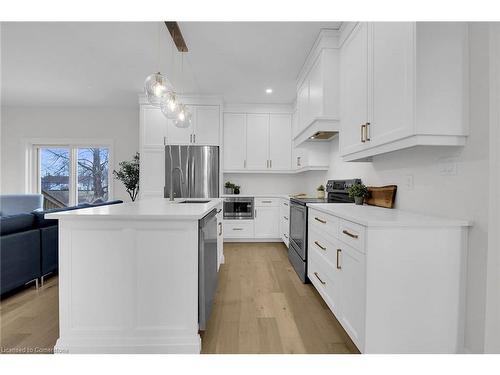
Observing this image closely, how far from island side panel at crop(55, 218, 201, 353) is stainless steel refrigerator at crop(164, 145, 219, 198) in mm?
2745

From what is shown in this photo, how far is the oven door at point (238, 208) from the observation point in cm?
450

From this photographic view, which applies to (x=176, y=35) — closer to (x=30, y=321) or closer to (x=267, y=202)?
(x=30, y=321)

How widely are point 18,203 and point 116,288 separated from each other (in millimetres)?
4579

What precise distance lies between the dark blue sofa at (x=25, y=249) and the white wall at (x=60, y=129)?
101 inches

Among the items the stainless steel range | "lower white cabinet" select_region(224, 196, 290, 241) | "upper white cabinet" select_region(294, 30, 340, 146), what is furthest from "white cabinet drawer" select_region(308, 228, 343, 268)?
"lower white cabinet" select_region(224, 196, 290, 241)

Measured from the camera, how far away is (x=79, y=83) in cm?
391

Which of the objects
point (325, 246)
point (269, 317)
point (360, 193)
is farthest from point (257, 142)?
point (269, 317)

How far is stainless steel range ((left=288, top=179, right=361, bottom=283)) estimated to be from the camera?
2.69 m

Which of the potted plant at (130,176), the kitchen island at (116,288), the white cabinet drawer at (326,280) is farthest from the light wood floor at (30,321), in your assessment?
the potted plant at (130,176)

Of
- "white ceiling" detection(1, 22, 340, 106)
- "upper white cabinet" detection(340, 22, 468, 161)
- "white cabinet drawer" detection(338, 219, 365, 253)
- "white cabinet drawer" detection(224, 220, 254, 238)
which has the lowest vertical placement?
"white cabinet drawer" detection(224, 220, 254, 238)

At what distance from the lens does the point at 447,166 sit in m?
1.53

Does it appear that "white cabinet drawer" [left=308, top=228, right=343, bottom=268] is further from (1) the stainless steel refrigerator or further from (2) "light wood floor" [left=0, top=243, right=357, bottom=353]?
(1) the stainless steel refrigerator

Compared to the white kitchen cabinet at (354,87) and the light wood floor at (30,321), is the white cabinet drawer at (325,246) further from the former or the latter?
the light wood floor at (30,321)
